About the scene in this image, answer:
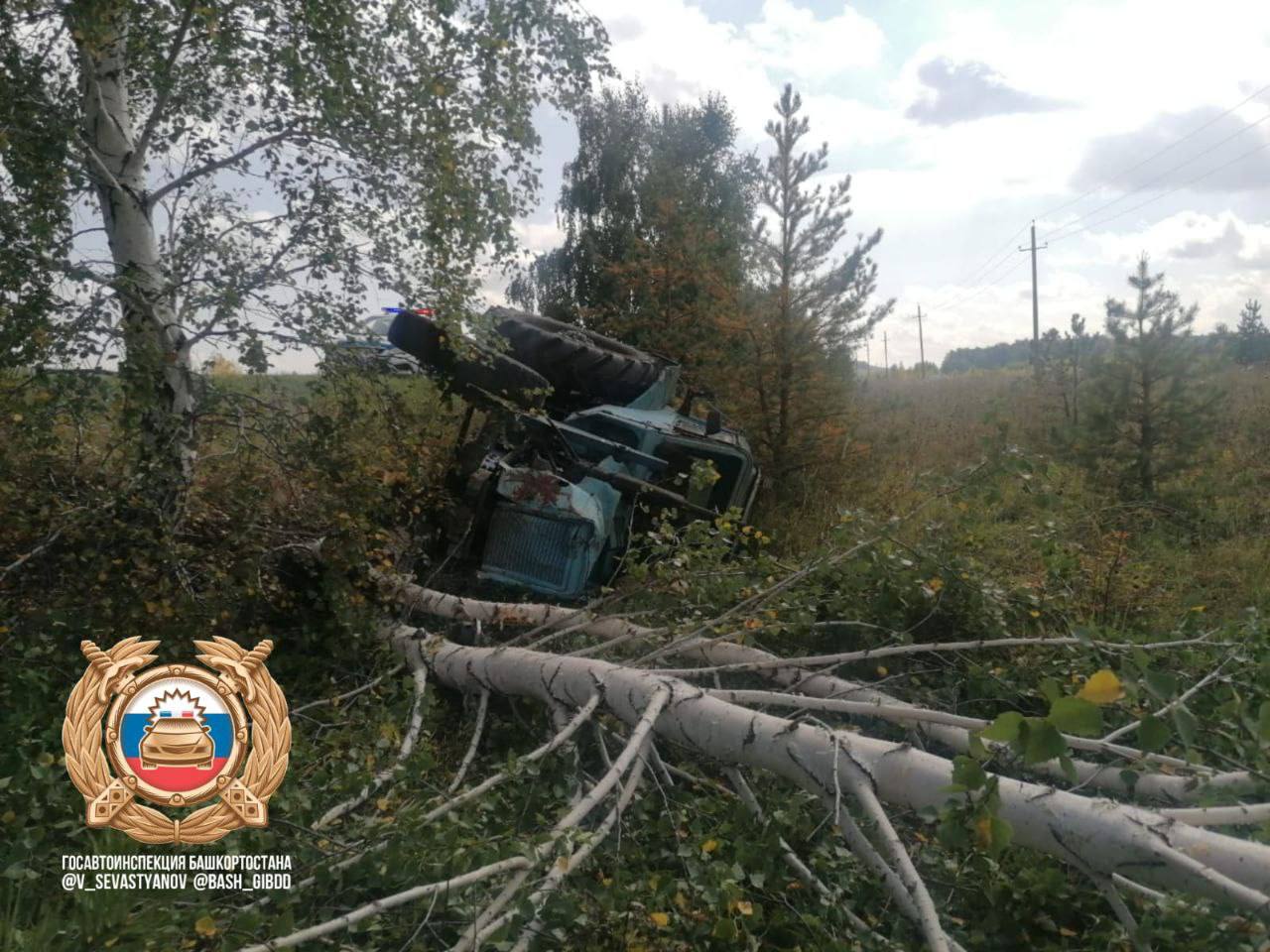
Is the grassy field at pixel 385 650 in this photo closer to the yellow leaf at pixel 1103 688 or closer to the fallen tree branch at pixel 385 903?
the fallen tree branch at pixel 385 903

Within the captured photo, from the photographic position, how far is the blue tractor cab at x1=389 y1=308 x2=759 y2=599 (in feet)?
18.6

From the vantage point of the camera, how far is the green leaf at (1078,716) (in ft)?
5.51

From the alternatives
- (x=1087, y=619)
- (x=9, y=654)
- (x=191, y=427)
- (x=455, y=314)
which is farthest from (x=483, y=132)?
(x=1087, y=619)

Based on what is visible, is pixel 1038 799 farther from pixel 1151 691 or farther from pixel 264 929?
pixel 264 929

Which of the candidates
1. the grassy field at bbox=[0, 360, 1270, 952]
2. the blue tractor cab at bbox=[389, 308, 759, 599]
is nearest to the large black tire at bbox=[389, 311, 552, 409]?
the blue tractor cab at bbox=[389, 308, 759, 599]

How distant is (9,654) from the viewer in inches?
162

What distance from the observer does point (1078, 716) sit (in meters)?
1.69

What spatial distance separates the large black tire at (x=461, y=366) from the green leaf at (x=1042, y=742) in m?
4.10

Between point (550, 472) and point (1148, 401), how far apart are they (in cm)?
756

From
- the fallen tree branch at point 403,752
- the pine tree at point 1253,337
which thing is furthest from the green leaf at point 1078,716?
the pine tree at point 1253,337

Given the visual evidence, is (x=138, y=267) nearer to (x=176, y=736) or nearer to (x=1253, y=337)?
(x=176, y=736)

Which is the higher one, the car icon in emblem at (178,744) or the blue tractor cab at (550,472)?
the blue tractor cab at (550,472)

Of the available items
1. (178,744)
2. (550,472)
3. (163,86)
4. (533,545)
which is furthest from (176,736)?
(163,86)

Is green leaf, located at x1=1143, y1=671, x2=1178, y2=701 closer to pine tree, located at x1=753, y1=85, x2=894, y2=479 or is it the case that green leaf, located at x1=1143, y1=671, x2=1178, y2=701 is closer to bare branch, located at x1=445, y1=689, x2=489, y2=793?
bare branch, located at x1=445, y1=689, x2=489, y2=793
